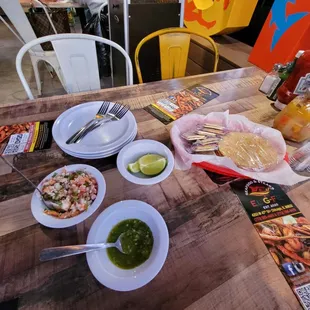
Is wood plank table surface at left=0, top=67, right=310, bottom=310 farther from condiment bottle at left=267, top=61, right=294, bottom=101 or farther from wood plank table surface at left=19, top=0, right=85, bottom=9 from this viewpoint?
wood plank table surface at left=19, top=0, right=85, bottom=9

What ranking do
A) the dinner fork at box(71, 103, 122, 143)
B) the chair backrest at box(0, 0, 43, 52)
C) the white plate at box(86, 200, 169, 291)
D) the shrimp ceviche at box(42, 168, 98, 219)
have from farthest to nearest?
the chair backrest at box(0, 0, 43, 52) → the dinner fork at box(71, 103, 122, 143) → the shrimp ceviche at box(42, 168, 98, 219) → the white plate at box(86, 200, 169, 291)

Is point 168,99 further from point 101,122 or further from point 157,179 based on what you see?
point 157,179

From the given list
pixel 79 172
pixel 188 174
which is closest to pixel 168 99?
pixel 188 174

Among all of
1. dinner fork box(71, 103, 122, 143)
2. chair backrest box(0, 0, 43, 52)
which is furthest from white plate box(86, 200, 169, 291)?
chair backrest box(0, 0, 43, 52)

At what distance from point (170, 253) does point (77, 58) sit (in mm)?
1137

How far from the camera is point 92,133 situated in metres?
0.75

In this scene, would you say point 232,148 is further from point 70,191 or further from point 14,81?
point 14,81

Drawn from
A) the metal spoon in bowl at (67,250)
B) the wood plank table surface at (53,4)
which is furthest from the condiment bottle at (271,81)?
the wood plank table surface at (53,4)

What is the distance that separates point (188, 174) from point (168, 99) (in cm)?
Result: 48

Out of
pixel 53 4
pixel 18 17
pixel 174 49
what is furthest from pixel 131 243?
pixel 53 4

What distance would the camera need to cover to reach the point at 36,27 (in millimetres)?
2398

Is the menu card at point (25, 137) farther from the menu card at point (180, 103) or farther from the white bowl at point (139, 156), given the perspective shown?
the menu card at point (180, 103)

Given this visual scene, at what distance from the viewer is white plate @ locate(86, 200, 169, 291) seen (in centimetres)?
40

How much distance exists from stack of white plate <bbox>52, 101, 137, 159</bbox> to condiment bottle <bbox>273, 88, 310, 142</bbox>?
0.62 metres
